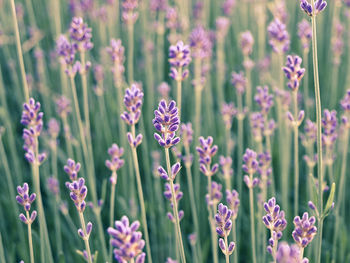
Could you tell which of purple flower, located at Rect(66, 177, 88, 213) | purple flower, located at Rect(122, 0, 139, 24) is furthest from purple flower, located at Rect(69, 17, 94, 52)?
purple flower, located at Rect(66, 177, 88, 213)

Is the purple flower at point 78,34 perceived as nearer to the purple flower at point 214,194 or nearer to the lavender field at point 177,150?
the lavender field at point 177,150

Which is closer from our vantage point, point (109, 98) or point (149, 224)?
point (149, 224)

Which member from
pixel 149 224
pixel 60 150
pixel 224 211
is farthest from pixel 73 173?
pixel 60 150

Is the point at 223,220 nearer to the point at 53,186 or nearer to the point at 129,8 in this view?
the point at 53,186

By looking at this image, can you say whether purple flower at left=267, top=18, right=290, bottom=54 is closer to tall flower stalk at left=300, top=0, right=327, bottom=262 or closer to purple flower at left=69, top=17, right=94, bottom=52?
tall flower stalk at left=300, top=0, right=327, bottom=262

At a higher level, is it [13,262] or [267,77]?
[267,77]

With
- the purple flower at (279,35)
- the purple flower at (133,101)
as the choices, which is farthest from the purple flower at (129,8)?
the purple flower at (133,101)

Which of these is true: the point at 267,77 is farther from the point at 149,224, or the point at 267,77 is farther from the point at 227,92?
the point at 149,224

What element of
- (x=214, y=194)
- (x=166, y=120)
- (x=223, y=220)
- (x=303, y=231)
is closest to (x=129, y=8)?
(x=214, y=194)
